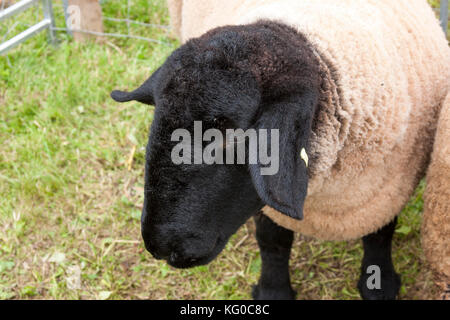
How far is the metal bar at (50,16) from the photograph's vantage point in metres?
4.58

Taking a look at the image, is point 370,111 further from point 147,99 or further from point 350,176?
point 147,99

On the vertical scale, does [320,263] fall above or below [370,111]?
below

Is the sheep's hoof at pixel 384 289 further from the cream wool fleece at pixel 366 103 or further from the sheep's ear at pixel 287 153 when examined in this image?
the sheep's ear at pixel 287 153

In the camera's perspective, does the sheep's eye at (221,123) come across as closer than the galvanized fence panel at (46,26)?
Yes

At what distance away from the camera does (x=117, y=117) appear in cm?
404

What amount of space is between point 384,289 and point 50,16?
3588 millimetres

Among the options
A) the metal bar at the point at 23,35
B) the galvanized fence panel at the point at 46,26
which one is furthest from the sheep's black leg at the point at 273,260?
the metal bar at the point at 23,35

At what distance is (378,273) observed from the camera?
9.39 ft

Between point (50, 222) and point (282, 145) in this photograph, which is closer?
point (282, 145)

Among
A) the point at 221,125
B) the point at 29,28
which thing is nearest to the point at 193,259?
the point at 221,125

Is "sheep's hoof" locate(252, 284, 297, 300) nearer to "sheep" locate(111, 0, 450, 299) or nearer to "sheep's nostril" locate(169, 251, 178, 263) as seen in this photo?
"sheep" locate(111, 0, 450, 299)

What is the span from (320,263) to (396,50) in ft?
4.61

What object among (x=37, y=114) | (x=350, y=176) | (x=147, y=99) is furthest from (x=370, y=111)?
(x=37, y=114)

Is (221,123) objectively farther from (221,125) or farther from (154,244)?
(154,244)
